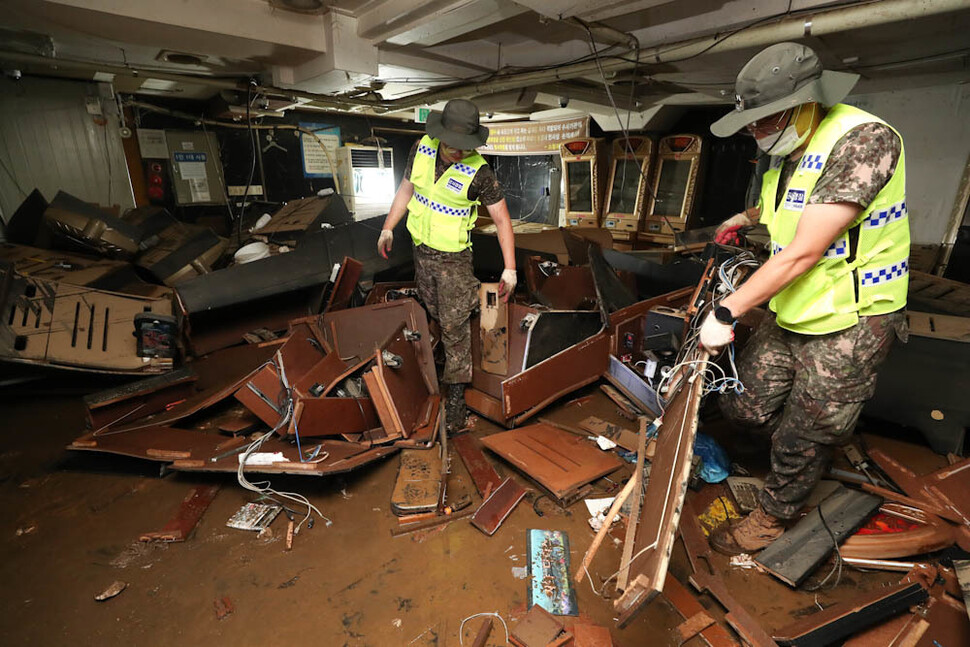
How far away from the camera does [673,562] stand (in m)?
1.85

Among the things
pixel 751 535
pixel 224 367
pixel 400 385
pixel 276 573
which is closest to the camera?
pixel 276 573

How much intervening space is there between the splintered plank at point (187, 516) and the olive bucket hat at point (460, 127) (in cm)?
225

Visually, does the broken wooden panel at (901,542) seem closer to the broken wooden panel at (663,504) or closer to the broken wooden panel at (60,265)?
the broken wooden panel at (663,504)

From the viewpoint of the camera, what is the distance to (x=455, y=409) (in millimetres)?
2834

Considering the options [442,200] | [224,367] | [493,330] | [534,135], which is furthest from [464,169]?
[534,135]

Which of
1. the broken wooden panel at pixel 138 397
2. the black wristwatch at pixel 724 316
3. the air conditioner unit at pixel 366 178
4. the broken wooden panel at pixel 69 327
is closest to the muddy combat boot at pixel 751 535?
the black wristwatch at pixel 724 316

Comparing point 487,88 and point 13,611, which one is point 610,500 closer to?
point 13,611

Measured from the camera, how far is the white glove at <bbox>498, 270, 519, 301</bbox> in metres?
2.73

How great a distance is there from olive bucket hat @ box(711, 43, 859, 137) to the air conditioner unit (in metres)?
5.59

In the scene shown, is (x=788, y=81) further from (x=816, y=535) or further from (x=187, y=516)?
(x=187, y=516)

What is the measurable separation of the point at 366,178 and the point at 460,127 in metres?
4.83

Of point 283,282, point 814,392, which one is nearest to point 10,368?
point 283,282

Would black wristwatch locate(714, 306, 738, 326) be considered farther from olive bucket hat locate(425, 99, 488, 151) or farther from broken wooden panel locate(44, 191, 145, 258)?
broken wooden panel locate(44, 191, 145, 258)

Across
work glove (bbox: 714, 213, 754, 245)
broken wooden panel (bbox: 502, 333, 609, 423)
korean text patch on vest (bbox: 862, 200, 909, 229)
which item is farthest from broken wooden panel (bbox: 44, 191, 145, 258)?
korean text patch on vest (bbox: 862, 200, 909, 229)
